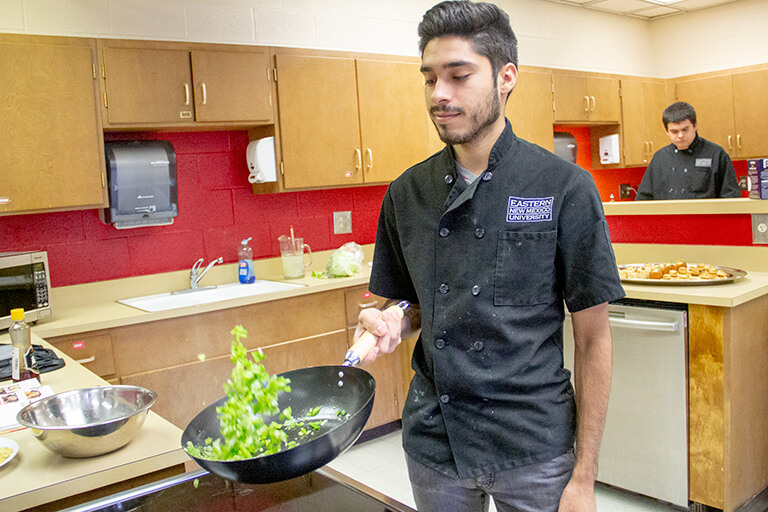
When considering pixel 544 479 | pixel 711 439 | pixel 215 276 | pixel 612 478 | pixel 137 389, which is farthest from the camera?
pixel 215 276

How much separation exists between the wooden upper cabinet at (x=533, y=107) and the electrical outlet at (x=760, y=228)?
202 cm

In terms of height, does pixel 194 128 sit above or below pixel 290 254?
above

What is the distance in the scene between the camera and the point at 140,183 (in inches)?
133

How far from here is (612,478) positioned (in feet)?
9.56

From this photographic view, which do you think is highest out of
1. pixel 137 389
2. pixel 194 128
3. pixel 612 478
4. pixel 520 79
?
pixel 520 79

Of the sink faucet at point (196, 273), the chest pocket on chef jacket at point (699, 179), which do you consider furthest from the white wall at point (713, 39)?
the sink faucet at point (196, 273)

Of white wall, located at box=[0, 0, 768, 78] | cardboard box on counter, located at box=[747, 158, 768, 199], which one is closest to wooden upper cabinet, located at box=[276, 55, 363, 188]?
white wall, located at box=[0, 0, 768, 78]

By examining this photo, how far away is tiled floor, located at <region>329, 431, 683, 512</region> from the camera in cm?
289

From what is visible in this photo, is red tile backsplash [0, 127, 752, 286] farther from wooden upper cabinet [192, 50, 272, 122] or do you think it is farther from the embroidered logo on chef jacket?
the embroidered logo on chef jacket

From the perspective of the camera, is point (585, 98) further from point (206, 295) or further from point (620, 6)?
point (206, 295)

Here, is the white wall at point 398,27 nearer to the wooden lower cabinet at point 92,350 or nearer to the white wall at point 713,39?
the white wall at point 713,39

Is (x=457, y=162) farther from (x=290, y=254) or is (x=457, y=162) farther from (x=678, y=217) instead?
(x=290, y=254)

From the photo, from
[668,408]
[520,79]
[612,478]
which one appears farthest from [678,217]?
[520,79]

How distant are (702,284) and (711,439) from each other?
1.95 feet
